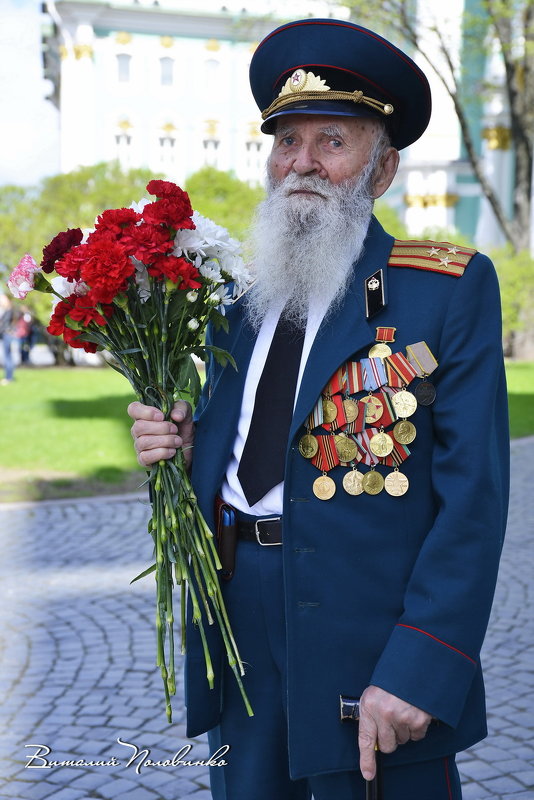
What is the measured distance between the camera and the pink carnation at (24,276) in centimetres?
213

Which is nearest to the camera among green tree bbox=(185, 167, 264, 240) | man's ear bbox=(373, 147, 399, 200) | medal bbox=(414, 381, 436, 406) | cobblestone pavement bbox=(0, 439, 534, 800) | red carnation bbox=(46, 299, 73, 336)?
medal bbox=(414, 381, 436, 406)

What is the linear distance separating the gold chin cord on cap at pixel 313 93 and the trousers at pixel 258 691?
104cm

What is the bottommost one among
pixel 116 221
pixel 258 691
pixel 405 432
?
pixel 258 691

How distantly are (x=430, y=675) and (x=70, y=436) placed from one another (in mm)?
10635

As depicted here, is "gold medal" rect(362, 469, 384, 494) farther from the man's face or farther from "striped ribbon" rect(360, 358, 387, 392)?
the man's face

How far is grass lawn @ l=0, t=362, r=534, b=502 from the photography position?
9430mm

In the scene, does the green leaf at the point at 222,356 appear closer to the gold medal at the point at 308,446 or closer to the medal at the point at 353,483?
the gold medal at the point at 308,446

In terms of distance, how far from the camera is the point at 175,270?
196 centimetres

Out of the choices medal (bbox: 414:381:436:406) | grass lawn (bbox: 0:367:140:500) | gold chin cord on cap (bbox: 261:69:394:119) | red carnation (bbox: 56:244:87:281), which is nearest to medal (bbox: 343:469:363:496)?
medal (bbox: 414:381:436:406)

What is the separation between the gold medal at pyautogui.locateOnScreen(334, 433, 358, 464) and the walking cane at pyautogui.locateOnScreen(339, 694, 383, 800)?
0.51 meters

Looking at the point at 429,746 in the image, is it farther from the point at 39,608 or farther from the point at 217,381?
the point at 39,608

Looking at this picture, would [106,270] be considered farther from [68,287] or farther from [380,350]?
[380,350]

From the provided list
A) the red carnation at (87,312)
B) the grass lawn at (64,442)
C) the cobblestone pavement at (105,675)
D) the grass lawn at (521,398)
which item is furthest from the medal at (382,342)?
the grass lawn at (521,398)

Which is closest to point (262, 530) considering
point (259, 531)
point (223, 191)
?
point (259, 531)
